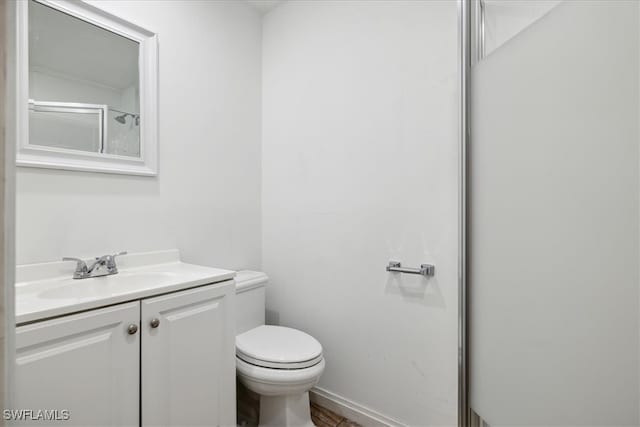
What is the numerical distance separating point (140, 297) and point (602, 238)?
124 centimetres

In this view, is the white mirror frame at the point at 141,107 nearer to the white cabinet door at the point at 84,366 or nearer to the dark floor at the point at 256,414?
the white cabinet door at the point at 84,366

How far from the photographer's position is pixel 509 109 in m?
0.83

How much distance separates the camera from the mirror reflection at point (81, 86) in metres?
1.24

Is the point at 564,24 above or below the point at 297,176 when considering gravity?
above

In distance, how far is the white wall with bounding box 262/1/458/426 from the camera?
1431mm

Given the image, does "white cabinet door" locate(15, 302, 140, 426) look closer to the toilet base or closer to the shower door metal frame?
the toilet base

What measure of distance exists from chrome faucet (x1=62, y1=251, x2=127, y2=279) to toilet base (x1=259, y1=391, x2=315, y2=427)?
94cm

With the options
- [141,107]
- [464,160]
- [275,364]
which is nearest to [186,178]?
[141,107]

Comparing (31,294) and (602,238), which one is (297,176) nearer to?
(31,294)

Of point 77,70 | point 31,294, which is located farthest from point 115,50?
point 31,294

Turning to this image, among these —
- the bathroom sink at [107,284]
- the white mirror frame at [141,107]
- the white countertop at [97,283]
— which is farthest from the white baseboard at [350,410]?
the white mirror frame at [141,107]

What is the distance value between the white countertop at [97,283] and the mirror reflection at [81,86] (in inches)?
19.5

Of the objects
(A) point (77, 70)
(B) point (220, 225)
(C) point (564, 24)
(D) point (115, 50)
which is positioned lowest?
(B) point (220, 225)

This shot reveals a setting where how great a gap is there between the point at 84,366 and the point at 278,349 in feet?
2.54
